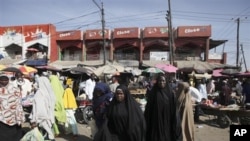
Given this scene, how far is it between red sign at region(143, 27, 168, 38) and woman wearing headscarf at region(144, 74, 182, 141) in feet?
87.3

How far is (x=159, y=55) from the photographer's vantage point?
31.4 meters

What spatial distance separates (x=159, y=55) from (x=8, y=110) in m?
A: 26.5

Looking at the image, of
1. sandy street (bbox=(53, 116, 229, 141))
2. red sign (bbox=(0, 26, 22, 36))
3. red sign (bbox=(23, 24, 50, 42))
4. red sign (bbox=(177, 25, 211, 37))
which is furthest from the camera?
red sign (bbox=(0, 26, 22, 36))

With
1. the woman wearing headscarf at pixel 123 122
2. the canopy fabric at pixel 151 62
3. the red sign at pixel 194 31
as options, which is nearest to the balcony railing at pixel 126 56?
the canopy fabric at pixel 151 62

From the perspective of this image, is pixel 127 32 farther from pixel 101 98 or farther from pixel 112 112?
pixel 112 112

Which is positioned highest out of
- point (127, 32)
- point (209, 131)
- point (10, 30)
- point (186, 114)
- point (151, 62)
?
point (10, 30)

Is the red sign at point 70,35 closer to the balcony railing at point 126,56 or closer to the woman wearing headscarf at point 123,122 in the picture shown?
the balcony railing at point 126,56

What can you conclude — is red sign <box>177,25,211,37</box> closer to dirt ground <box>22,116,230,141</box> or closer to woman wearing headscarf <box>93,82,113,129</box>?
dirt ground <box>22,116,230,141</box>

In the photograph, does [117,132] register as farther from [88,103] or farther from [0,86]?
[88,103]

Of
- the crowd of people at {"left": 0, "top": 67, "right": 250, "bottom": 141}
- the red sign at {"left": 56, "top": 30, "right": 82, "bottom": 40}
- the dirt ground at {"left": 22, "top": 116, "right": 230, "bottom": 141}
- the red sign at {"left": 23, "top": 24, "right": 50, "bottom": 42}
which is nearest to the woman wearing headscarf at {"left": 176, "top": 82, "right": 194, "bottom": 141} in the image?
the crowd of people at {"left": 0, "top": 67, "right": 250, "bottom": 141}

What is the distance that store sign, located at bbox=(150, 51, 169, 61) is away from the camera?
1235 inches

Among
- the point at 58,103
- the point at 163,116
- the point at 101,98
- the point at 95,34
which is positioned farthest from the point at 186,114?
the point at 95,34

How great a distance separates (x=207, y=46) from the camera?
31203 millimetres

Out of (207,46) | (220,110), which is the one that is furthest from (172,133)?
(207,46)
